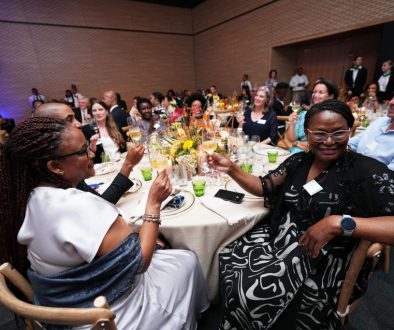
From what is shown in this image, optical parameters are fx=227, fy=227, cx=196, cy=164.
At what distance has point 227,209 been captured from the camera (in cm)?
143

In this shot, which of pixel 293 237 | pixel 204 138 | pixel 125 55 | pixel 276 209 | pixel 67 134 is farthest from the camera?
pixel 125 55

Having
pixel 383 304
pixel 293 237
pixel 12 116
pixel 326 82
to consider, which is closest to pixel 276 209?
pixel 293 237

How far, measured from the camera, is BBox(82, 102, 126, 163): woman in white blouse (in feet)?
9.71

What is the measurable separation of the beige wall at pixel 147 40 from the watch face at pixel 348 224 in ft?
22.6

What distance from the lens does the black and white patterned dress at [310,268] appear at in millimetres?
1158

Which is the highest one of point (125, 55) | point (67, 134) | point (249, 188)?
point (125, 55)

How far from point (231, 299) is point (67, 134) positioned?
117 centimetres

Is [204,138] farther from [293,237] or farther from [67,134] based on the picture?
[67,134]

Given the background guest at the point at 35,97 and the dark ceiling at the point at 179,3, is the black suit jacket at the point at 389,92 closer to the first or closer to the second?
the dark ceiling at the point at 179,3

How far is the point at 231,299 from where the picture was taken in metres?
1.23

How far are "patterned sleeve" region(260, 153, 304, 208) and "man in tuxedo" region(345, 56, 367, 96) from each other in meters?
6.50

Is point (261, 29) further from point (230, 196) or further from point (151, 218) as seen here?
point (151, 218)

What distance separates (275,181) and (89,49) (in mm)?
10386

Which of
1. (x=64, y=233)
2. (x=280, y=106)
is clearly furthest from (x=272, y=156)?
(x=280, y=106)
